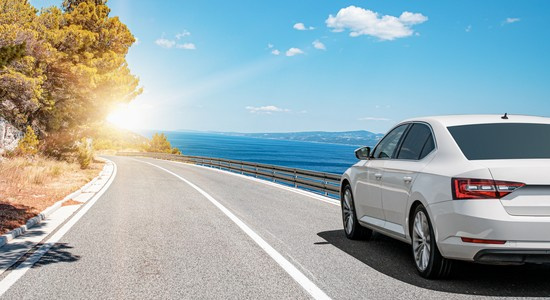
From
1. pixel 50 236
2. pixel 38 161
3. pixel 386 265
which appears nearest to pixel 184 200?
pixel 50 236

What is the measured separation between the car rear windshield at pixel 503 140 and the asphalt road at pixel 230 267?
4.45ft

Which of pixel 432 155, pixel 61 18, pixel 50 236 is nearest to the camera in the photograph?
pixel 432 155

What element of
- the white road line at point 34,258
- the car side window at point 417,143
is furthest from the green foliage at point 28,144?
the car side window at point 417,143

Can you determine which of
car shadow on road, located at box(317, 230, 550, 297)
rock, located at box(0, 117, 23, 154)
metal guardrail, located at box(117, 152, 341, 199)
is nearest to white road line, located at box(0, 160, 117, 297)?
car shadow on road, located at box(317, 230, 550, 297)

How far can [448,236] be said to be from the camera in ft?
15.9

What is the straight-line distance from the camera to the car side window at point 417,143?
5.74 m

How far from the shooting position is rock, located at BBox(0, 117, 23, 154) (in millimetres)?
22062

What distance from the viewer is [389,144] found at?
704 cm

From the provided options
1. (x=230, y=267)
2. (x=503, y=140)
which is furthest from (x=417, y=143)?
(x=230, y=267)

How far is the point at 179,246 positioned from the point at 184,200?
6460 millimetres

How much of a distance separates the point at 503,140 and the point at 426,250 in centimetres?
146

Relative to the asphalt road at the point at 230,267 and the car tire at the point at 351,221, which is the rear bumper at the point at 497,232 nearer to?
the asphalt road at the point at 230,267

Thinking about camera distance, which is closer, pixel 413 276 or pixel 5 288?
pixel 5 288

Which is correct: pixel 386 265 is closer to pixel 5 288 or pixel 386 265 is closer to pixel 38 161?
pixel 5 288
